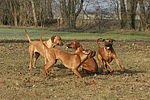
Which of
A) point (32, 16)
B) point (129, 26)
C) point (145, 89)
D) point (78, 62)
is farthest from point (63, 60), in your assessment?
point (32, 16)

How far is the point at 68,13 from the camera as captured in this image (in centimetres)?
3878

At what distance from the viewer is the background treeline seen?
1282 inches

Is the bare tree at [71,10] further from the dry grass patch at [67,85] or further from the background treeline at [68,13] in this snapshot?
the dry grass patch at [67,85]

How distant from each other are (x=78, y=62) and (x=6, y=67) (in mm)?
3633

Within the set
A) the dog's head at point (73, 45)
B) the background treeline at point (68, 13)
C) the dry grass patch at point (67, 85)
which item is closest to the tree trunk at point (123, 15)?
the background treeline at point (68, 13)

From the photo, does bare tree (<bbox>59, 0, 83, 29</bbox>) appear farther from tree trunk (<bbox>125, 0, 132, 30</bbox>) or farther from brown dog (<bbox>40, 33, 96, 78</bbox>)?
brown dog (<bbox>40, 33, 96, 78</bbox>)

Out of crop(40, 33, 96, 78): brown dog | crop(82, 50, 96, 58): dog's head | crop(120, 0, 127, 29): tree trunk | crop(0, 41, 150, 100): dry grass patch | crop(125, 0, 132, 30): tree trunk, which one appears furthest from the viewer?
crop(120, 0, 127, 29): tree trunk

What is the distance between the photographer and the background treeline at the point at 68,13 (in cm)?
3256

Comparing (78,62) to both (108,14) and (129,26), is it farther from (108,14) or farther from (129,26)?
(108,14)

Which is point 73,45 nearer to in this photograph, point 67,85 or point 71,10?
point 67,85

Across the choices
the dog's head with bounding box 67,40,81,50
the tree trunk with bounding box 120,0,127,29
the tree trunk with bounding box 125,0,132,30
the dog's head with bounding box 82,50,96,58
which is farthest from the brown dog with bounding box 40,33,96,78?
the tree trunk with bounding box 120,0,127,29

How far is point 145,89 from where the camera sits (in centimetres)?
646

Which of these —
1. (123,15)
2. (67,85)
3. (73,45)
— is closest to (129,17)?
(123,15)

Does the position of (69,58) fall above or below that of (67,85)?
above
